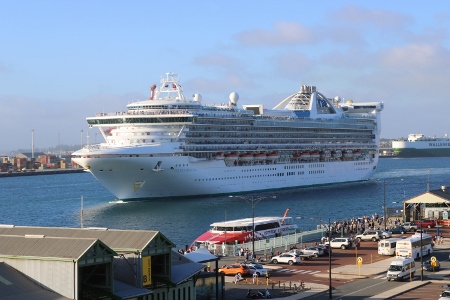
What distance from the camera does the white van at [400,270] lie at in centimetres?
Answer: 3928

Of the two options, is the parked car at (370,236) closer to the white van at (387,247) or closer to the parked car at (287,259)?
the white van at (387,247)

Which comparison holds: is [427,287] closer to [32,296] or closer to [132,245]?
[132,245]

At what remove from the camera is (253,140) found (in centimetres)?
11031

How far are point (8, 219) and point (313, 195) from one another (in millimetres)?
41058

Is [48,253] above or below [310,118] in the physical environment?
below

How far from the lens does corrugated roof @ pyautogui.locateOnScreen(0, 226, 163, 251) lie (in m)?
28.9

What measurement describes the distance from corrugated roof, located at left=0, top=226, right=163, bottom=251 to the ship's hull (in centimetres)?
5671

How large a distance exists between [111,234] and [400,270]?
16.2m

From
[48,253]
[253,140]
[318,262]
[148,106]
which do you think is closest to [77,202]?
[148,106]

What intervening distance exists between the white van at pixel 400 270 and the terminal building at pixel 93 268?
12.6 m

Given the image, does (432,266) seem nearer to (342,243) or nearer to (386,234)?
(342,243)

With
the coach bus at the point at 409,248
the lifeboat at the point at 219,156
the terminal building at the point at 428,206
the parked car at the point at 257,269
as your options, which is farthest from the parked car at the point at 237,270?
the lifeboat at the point at 219,156

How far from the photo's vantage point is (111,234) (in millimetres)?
30062

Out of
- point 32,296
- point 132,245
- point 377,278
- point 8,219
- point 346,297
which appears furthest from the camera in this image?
point 8,219
